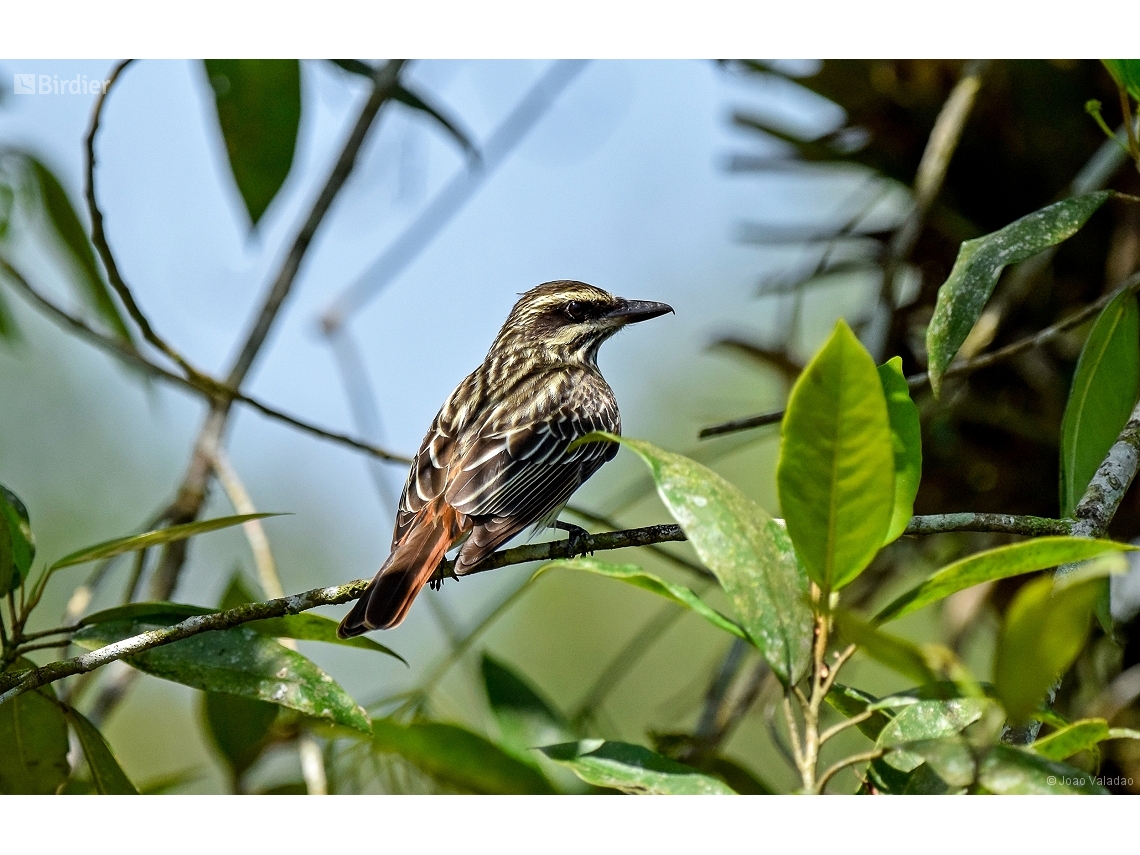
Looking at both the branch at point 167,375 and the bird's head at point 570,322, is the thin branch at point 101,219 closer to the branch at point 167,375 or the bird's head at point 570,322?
the branch at point 167,375

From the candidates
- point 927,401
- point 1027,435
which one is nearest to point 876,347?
point 927,401

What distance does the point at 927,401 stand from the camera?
3473 millimetres

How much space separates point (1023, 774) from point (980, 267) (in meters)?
0.98

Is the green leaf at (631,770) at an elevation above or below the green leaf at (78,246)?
below

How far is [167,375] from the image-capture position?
10.1ft

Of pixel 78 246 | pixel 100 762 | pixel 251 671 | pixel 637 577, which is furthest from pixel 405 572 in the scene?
pixel 78 246

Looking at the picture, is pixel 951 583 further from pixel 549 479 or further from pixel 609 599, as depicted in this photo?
pixel 609 599

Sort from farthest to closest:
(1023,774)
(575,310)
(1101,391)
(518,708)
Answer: (575,310)
(518,708)
(1101,391)
(1023,774)

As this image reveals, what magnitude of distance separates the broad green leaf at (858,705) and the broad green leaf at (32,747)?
1623 mm

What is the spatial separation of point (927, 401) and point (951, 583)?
6.62 ft

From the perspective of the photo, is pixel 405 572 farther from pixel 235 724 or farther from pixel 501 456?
pixel 235 724

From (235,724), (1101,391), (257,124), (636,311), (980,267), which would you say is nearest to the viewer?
(980,267)

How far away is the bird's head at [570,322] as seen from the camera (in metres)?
3.56

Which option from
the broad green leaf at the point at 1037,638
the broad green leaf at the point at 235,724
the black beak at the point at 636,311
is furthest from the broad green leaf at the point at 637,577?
the black beak at the point at 636,311
